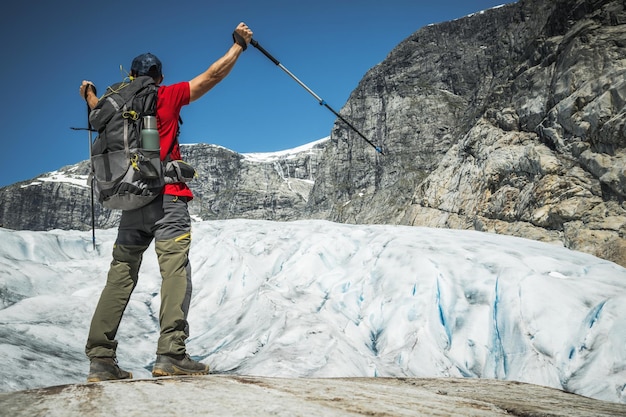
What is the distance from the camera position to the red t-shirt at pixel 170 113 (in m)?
3.91

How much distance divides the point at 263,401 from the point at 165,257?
1685 mm

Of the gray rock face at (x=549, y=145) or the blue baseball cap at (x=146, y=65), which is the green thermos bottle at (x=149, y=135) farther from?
the gray rock face at (x=549, y=145)

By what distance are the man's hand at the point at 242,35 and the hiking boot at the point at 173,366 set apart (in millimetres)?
2621

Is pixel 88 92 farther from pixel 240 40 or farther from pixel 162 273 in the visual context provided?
pixel 162 273

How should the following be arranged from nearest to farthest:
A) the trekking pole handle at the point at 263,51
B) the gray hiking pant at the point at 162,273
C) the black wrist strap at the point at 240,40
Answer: the gray hiking pant at the point at 162,273, the black wrist strap at the point at 240,40, the trekking pole handle at the point at 263,51

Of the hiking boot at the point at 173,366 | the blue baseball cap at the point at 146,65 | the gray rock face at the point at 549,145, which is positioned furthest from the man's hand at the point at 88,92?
the gray rock face at the point at 549,145

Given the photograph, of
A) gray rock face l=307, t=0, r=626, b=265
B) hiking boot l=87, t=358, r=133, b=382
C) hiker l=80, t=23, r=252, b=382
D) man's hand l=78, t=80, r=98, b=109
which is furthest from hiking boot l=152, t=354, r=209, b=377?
gray rock face l=307, t=0, r=626, b=265

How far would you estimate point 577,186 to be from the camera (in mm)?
25969

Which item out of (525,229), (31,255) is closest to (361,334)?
(31,255)

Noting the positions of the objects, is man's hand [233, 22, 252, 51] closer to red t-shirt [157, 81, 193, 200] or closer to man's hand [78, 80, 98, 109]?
red t-shirt [157, 81, 193, 200]

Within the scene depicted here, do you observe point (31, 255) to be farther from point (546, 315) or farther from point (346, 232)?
point (546, 315)

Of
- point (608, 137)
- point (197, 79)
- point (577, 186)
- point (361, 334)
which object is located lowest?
point (361, 334)

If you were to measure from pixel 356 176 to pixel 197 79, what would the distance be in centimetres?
10377

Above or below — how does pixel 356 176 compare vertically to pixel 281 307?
above
